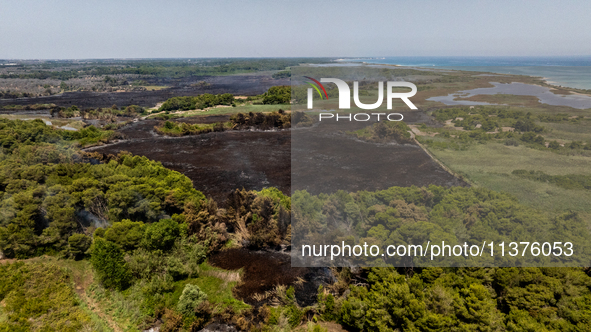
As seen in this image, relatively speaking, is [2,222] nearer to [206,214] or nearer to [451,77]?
[206,214]

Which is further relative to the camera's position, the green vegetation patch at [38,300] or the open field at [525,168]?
the open field at [525,168]

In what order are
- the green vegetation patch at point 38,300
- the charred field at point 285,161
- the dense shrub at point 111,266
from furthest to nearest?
the charred field at point 285,161
the dense shrub at point 111,266
the green vegetation patch at point 38,300

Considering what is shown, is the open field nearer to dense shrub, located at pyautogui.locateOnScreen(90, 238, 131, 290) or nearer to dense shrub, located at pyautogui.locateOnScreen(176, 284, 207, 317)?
dense shrub, located at pyautogui.locateOnScreen(176, 284, 207, 317)

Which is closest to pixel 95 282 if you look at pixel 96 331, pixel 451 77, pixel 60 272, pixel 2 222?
pixel 60 272

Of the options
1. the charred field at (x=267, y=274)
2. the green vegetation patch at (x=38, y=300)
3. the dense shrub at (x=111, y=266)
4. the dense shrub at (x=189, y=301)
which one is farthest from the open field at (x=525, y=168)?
the green vegetation patch at (x=38, y=300)

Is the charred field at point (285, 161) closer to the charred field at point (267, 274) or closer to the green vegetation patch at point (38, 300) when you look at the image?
the charred field at point (267, 274)

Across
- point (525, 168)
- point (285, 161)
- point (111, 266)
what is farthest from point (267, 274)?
point (285, 161)

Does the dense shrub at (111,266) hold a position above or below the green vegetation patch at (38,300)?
above

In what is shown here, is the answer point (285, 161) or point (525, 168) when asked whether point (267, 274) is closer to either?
point (525, 168)

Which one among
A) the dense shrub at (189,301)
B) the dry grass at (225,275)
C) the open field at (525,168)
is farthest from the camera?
the open field at (525,168)

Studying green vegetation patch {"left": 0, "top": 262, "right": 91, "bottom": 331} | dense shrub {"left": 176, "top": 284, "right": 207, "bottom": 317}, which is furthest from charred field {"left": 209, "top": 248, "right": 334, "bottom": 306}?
green vegetation patch {"left": 0, "top": 262, "right": 91, "bottom": 331}

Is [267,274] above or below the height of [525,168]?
below
